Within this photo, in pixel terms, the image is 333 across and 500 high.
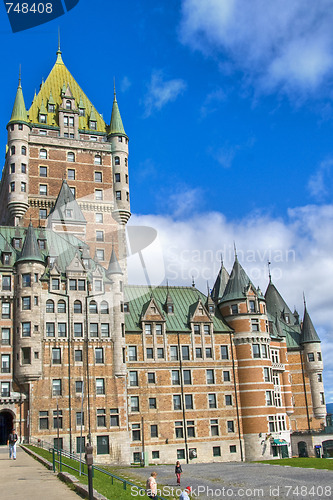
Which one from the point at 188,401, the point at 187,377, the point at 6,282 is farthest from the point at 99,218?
the point at 188,401

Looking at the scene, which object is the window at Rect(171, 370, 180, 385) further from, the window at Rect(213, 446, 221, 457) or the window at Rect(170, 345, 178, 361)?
the window at Rect(213, 446, 221, 457)

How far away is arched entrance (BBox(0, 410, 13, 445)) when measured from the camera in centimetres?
6391

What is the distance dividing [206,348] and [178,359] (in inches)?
181

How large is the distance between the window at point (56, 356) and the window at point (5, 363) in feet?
16.0

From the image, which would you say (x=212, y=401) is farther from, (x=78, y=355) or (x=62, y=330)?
(x=62, y=330)

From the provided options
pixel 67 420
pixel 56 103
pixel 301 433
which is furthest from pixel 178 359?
pixel 56 103

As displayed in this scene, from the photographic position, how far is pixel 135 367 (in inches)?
2923

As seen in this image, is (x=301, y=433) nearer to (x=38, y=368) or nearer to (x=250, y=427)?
(x=250, y=427)

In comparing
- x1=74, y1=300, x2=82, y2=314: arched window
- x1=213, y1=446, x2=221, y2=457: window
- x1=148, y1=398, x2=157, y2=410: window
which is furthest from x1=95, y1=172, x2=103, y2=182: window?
x1=213, y1=446, x2=221, y2=457: window

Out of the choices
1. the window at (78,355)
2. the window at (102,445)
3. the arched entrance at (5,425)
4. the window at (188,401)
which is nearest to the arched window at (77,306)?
the window at (78,355)

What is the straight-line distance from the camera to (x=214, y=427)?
75938 millimetres

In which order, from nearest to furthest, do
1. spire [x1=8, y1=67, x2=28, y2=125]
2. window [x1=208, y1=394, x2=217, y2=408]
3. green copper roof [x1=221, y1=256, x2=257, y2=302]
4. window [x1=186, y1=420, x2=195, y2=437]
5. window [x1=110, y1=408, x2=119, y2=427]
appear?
1. window [x1=110, y1=408, x2=119, y2=427]
2. window [x1=186, y1=420, x2=195, y2=437]
3. window [x1=208, y1=394, x2=217, y2=408]
4. green copper roof [x1=221, y1=256, x2=257, y2=302]
5. spire [x1=8, y1=67, x2=28, y2=125]

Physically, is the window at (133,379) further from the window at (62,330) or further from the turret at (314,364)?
the turret at (314,364)

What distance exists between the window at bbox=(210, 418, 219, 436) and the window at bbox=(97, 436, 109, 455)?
50.2 feet
